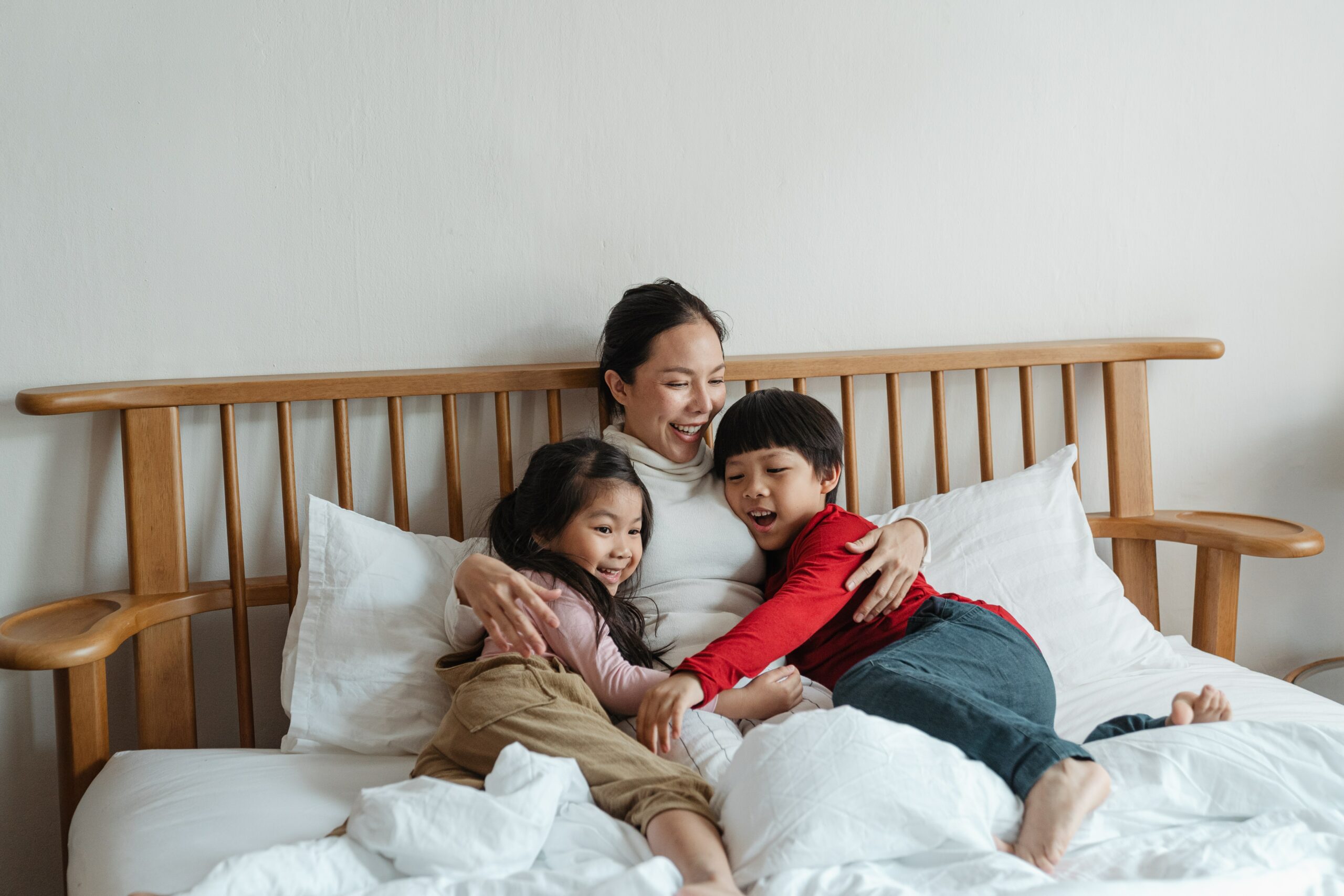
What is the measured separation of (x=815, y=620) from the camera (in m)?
1.17

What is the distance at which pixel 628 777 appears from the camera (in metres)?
0.93

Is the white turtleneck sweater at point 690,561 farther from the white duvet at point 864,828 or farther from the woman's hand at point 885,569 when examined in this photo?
the white duvet at point 864,828

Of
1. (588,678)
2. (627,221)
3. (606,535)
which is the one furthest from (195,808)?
(627,221)

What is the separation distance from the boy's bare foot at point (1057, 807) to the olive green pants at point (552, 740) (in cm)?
27

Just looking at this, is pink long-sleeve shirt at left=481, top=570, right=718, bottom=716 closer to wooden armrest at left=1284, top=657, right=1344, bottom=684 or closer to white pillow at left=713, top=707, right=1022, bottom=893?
white pillow at left=713, top=707, right=1022, bottom=893

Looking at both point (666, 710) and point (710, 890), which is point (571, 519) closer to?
point (666, 710)

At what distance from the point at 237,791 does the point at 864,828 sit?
0.67 meters

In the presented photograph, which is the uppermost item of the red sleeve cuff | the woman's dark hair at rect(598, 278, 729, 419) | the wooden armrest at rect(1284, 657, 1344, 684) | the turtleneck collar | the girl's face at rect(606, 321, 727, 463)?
the woman's dark hair at rect(598, 278, 729, 419)

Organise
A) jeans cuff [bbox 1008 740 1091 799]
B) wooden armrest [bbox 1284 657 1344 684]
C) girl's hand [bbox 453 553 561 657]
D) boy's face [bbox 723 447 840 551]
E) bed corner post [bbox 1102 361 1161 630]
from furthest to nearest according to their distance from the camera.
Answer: wooden armrest [bbox 1284 657 1344 684]
bed corner post [bbox 1102 361 1161 630]
boy's face [bbox 723 447 840 551]
girl's hand [bbox 453 553 561 657]
jeans cuff [bbox 1008 740 1091 799]

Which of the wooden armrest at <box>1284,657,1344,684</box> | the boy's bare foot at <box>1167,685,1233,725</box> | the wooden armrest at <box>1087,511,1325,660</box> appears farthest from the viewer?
the wooden armrest at <box>1284,657,1344,684</box>

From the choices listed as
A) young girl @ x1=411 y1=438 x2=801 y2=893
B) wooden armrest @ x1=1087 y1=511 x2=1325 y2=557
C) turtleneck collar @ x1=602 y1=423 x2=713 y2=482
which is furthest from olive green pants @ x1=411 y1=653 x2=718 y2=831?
wooden armrest @ x1=1087 y1=511 x2=1325 y2=557

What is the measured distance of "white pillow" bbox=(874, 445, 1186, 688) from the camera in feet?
4.44

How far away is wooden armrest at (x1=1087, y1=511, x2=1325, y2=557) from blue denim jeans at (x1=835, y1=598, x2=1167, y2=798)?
46 cm

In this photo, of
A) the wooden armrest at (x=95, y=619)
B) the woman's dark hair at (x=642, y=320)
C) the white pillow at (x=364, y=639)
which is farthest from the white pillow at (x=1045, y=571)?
the wooden armrest at (x=95, y=619)
